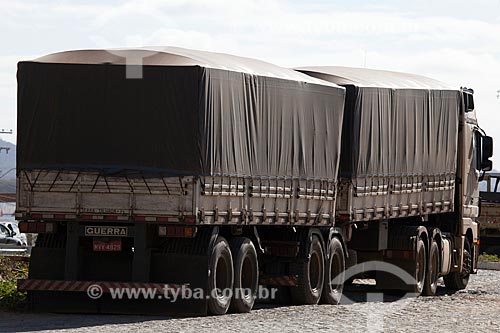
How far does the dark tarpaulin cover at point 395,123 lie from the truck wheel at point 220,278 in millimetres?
4636

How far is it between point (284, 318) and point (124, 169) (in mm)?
2786

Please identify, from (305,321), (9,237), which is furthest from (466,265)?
(9,237)

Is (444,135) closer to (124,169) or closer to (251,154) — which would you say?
(251,154)

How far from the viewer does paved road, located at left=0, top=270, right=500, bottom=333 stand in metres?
15.9

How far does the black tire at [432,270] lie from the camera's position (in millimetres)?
26062

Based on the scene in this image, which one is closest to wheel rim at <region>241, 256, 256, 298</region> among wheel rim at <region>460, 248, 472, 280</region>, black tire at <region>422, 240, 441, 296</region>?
black tire at <region>422, 240, 441, 296</region>

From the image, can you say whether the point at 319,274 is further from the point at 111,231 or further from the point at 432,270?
the point at 432,270

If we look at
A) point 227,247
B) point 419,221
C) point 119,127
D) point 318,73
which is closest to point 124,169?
point 119,127

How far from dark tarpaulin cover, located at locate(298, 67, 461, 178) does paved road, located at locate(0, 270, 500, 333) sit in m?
2.59

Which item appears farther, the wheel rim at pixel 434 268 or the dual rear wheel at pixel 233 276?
the wheel rim at pixel 434 268

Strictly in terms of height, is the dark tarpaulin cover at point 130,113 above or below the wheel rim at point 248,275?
above

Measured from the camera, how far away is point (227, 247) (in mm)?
18219

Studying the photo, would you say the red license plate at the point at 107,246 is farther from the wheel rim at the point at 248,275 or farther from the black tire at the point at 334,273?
the black tire at the point at 334,273

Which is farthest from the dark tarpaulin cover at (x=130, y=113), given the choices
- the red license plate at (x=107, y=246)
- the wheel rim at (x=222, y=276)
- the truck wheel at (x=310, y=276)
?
the truck wheel at (x=310, y=276)
